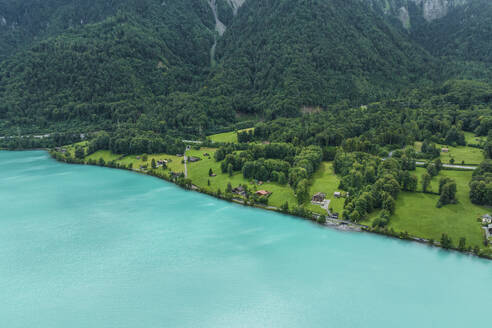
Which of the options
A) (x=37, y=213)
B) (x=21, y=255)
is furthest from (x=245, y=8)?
(x=21, y=255)

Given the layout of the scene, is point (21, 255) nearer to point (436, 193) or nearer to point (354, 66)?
point (436, 193)

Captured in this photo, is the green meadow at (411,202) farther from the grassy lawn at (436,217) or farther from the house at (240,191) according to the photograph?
the house at (240,191)

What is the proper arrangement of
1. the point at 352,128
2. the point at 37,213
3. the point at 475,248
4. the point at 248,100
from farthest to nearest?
1. the point at 248,100
2. the point at 352,128
3. the point at 37,213
4. the point at 475,248

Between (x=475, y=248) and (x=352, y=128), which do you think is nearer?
(x=475, y=248)

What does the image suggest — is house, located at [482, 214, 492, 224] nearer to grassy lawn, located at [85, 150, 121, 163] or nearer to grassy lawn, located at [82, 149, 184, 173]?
grassy lawn, located at [82, 149, 184, 173]

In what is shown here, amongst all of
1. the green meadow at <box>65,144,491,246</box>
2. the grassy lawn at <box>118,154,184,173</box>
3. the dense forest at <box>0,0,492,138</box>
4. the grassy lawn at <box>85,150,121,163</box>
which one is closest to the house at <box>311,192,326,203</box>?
the green meadow at <box>65,144,491,246</box>

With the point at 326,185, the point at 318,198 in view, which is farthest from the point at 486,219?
the point at 326,185

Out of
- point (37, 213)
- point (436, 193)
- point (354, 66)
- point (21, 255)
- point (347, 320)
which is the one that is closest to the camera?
point (347, 320)

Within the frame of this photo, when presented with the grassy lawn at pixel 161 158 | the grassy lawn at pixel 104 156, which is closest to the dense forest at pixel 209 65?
the grassy lawn at pixel 104 156
